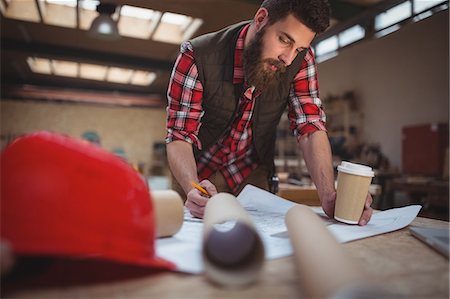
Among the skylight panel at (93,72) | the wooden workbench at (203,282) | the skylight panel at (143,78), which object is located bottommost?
the wooden workbench at (203,282)

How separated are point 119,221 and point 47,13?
16.8ft

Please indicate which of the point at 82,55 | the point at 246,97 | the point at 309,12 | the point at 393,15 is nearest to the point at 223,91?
the point at 246,97

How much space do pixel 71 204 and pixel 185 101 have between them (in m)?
0.85

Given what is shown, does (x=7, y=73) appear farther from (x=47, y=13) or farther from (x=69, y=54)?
(x=47, y=13)

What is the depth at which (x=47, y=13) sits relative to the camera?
479 cm

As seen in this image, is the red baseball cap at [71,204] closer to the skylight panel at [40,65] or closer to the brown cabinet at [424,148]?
the brown cabinet at [424,148]

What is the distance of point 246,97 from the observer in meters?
1.45

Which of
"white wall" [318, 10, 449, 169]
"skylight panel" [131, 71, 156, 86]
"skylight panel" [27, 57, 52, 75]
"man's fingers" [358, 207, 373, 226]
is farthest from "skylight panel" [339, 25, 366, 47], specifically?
"skylight panel" [27, 57, 52, 75]

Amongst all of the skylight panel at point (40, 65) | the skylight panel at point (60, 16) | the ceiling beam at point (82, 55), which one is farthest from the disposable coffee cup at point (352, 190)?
the skylight panel at point (40, 65)

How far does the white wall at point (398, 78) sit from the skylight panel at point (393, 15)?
44cm

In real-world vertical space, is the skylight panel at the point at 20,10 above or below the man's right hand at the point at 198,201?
above

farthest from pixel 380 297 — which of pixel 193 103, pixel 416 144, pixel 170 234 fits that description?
pixel 416 144

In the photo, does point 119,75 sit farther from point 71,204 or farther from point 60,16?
point 71,204

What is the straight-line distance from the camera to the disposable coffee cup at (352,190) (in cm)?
93
